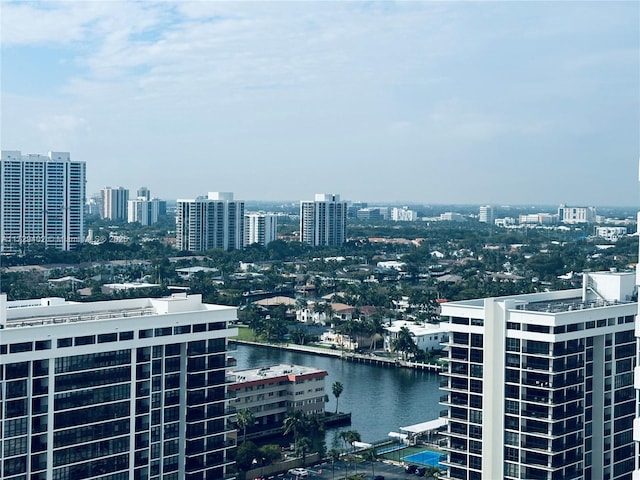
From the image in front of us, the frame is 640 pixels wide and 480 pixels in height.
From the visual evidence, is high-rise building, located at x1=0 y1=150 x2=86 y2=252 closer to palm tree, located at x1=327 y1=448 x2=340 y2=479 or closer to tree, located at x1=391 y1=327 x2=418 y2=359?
tree, located at x1=391 y1=327 x2=418 y2=359

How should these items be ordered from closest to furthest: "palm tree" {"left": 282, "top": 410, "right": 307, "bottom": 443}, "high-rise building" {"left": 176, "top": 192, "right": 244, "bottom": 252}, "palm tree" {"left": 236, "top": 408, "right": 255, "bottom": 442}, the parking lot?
1. the parking lot
2. "palm tree" {"left": 282, "top": 410, "right": 307, "bottom": 443}
3. "palm tree" {"left": 236, "top": 408, "right": 255, "bottom": 442}
4. "high-rise building" {"left": 176, "top": 192, "right": 244, "bottom": 252}

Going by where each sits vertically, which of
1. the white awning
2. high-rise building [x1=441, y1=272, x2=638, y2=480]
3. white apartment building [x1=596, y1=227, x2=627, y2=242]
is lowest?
the white awning

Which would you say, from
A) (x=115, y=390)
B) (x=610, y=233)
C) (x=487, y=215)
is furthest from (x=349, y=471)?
(x=487, y=215)

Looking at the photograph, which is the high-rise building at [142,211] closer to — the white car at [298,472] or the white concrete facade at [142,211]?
the white concrete facade at [142,211]

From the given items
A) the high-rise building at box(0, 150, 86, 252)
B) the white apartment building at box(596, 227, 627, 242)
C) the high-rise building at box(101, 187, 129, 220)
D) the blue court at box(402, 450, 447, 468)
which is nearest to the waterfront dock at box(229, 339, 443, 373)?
the blue court at box(402, 450, 447, 468)

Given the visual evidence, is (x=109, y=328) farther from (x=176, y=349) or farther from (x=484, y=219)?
(x=484, y=219)

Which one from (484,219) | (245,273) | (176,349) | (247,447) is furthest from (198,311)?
(484,219)
